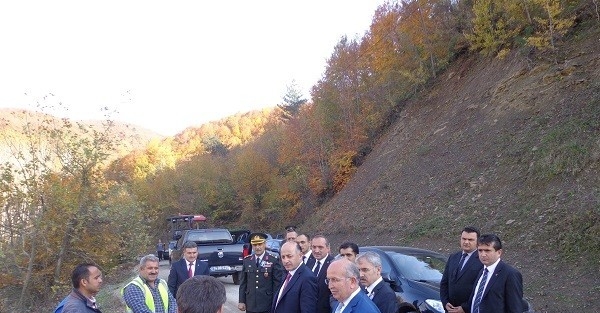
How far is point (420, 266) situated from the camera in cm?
866

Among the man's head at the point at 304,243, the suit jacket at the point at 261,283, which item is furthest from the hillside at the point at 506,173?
the suit jacket at the point at 261,283

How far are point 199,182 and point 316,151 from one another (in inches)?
877

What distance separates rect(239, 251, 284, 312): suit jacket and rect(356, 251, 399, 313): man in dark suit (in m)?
2.53

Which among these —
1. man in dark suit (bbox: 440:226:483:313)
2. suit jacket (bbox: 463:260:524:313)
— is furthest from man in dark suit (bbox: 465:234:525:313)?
man in dark suit (bbox: 440:226:483:313)

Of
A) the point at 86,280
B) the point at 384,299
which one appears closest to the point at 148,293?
the point at 86,280

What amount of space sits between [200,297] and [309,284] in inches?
102

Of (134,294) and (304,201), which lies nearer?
(134,294)

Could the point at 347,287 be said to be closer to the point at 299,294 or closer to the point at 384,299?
the point at 384,299

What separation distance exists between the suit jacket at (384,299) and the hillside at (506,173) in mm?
7064

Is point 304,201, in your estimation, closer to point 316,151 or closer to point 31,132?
point 316,151

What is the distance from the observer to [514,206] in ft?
53.0

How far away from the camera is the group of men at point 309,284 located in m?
3.72

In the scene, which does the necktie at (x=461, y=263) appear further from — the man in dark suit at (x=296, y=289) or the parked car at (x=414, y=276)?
the man in dark suit at (x=296, y=289)

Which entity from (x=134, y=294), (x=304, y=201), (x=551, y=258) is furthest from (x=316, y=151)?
(x=134, y=294)
